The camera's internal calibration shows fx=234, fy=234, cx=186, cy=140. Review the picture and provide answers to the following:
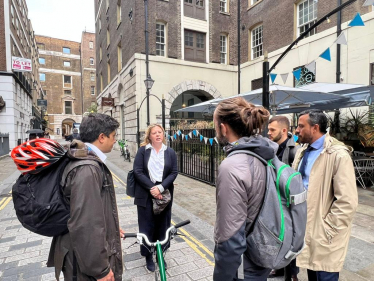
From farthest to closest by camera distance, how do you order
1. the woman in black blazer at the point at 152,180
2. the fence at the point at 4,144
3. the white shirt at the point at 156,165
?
the fence at the point at 4,144 < the white shirt at the point at 156,165 < the woman in black blazer at the point at 152,180

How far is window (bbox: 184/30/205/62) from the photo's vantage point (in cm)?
1761

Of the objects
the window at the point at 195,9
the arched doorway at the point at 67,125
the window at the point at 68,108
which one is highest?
the window at the point at 195,9

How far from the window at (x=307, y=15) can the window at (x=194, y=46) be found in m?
7.00

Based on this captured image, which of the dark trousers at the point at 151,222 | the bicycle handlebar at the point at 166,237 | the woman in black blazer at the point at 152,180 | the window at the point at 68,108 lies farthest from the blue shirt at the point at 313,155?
the window at the point at 68,108

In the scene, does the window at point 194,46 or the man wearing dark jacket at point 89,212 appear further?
the window at point 194,46

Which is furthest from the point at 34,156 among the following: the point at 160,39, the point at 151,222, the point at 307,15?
the point at 160,39

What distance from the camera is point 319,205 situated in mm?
2154

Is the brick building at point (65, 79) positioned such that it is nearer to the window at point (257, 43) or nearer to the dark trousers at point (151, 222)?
the window at point (257, 43)

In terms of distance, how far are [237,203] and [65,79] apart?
202ft

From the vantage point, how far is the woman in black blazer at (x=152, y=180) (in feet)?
10.5

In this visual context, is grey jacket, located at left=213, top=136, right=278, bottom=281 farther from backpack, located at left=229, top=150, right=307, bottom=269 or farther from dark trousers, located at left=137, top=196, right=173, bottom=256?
dark trousers, located at left=137, top=196, right=173, bottom=256

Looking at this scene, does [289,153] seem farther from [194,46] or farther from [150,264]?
[194,46]

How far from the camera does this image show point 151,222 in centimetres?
322

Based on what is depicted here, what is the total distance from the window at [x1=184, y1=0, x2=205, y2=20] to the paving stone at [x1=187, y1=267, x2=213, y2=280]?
58.9 ft
